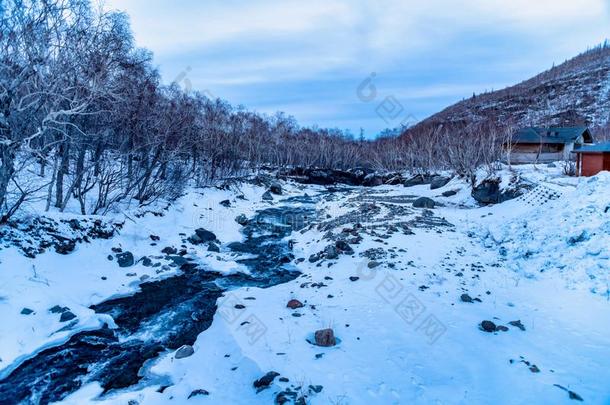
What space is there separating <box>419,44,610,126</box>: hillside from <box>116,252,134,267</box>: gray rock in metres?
73.4

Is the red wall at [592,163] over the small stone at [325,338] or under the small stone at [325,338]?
over

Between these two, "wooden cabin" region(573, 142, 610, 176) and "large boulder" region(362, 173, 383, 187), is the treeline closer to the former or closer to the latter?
"wooden cabin" region(573, 142, 610, 176)

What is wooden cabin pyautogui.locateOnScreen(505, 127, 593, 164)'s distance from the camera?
35.3 m

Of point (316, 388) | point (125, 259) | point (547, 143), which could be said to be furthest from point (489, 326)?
point (547, 143)

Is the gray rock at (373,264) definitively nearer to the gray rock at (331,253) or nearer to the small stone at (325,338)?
the gray rock at (331,253)

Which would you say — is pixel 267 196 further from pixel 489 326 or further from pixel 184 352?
pixel 489 326

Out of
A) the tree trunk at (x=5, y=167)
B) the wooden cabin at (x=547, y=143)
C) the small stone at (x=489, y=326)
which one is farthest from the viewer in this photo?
the wooden cabin at (x=547, y=143)

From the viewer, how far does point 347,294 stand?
772cm

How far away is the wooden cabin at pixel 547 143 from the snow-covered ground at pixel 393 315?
28.0m

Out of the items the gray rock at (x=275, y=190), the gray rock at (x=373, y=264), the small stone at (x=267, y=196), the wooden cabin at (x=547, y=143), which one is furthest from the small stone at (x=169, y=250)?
the wooden cabin at (x=547, y=143)

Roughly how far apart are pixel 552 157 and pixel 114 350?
140ft

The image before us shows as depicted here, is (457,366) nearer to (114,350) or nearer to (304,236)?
(114,350)

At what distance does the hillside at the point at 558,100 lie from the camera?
71938 mm

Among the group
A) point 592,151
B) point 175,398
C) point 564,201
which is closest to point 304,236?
point 564,201
